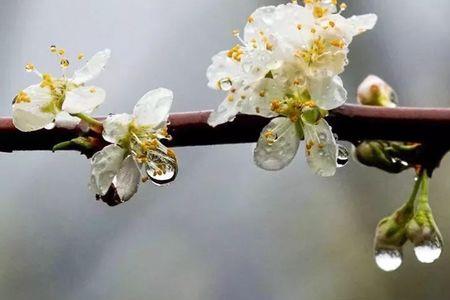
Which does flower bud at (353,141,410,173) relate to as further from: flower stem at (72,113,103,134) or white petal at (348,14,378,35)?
flower stem at (72,113,103,134)

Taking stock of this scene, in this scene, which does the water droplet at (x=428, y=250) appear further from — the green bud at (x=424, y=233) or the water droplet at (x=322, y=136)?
the water droplet at (x=322, y=136)

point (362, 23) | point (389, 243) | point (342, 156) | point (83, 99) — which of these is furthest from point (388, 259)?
point (83, 99)

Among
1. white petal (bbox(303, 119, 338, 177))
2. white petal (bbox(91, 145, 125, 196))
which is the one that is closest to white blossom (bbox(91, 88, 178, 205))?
white petal (bbox(91, 145, 125, 196))

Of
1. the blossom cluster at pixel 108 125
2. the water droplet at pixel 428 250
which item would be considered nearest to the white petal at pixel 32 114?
the blossom cluster at pixel 108 125

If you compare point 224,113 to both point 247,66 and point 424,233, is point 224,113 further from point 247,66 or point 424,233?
point 424,233

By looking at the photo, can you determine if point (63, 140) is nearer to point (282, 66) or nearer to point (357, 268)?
point (282, 66)

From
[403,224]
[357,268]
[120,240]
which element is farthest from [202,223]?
[403,224]
